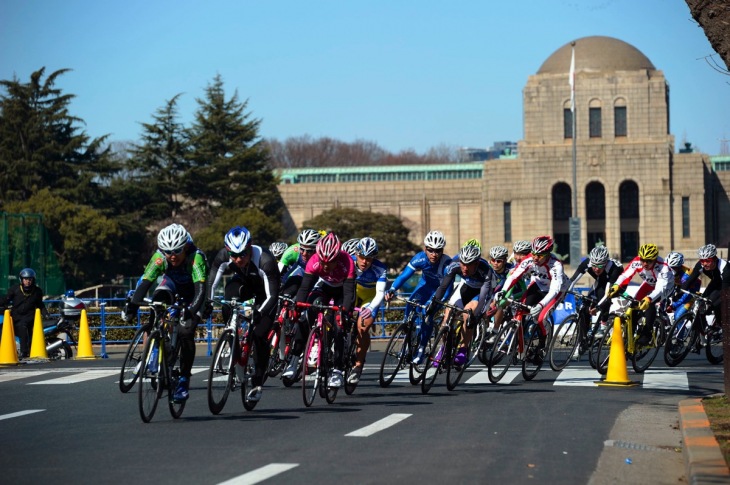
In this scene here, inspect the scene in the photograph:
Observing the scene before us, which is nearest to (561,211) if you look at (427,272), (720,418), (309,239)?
(427,272)

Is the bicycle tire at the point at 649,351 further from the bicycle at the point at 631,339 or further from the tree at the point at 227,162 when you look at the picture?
the tree at the point at 227,162

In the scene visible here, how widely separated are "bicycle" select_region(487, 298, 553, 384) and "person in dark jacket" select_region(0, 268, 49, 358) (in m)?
9.34

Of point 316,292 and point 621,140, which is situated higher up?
point 621,140

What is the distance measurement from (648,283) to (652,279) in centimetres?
9

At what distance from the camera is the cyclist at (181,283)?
11727mm

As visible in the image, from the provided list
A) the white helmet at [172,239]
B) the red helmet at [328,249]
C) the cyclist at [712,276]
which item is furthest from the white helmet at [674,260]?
the white helmet at [172,239]

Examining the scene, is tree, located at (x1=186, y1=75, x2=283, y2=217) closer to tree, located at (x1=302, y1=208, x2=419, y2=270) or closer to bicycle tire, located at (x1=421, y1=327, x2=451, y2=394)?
tree, located at (x1=302, y1=208, x2=419, y2=270)

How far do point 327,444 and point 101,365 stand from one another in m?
11.2

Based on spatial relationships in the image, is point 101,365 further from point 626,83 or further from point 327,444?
point 626,83

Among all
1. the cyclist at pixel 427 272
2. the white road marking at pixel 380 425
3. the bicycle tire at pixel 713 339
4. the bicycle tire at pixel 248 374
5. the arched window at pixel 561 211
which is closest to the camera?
the white road marking at pixel 380 425

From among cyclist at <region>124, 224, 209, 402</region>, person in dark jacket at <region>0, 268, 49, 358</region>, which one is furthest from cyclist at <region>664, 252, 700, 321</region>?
person in dark jacket at <region>0, 268, 49, 358</region>

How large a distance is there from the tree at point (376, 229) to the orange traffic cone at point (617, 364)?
70.0 m

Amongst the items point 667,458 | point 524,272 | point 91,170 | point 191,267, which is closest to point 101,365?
point 524,272

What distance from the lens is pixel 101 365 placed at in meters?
21.0
